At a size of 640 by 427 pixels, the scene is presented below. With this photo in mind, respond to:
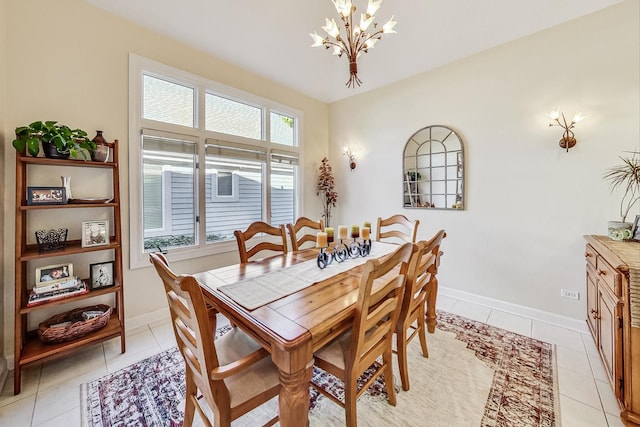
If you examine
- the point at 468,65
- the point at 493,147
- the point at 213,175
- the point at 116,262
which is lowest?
the point at 116,262

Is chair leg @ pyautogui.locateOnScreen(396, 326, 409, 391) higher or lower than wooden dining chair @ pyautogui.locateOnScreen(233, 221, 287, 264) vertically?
lower

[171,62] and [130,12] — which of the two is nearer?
[130,12]

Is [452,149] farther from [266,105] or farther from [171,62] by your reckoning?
[171,62]

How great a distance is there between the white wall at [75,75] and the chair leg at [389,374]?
7.58ft

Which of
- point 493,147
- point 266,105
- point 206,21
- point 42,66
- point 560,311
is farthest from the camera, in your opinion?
point 266,105

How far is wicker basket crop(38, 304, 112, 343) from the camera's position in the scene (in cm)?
185

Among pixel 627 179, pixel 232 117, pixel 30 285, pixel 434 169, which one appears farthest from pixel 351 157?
pixel 30 285

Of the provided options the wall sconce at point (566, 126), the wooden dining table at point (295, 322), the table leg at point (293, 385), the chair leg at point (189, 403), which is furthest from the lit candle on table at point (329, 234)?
the wall sconce at point (566, 126)

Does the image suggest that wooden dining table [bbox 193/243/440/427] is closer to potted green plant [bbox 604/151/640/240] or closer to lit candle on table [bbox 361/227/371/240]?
lit candle on table [bbox 361/227/371/240]

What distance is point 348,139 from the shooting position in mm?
4270

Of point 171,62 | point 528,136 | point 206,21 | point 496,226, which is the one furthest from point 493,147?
point 171,62

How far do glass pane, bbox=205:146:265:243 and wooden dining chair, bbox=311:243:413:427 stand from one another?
2252mm

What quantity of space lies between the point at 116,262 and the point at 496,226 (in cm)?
387

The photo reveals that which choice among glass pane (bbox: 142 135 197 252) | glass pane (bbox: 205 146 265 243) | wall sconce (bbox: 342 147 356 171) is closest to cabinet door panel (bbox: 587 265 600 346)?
wall sconce (bbox: 342 147 356 171)
